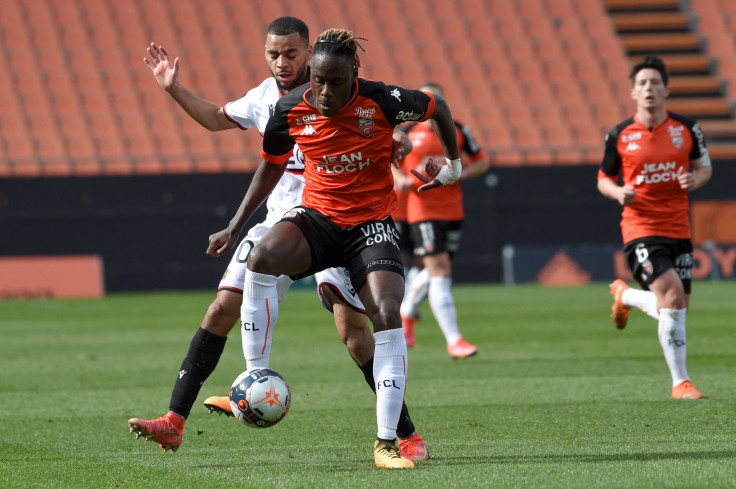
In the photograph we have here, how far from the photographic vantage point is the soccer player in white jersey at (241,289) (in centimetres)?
556

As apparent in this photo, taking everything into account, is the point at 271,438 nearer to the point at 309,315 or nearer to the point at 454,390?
the point at 454,390

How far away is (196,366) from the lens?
221 inches

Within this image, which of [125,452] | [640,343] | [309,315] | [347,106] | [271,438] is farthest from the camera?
[309,315]

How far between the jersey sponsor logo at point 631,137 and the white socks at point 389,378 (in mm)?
3332

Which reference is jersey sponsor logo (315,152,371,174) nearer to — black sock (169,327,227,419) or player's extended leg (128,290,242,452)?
player's extended leg (128,290,242,452)

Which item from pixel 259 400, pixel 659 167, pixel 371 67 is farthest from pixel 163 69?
pixel 371 67

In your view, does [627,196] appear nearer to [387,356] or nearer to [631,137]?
[631,137]

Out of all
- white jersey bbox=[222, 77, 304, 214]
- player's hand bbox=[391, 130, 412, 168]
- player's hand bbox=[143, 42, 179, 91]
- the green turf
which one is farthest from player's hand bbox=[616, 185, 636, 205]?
player's hand bbox=[143, 42, 179, 91]

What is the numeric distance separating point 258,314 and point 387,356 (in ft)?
2.47

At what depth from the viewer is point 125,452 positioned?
5672 mm

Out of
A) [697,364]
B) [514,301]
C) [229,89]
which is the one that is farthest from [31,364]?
[229,89]

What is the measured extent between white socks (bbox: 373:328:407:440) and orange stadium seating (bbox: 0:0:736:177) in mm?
17282

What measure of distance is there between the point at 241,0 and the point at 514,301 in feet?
42.8

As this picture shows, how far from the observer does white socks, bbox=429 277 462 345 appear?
10203 mm
